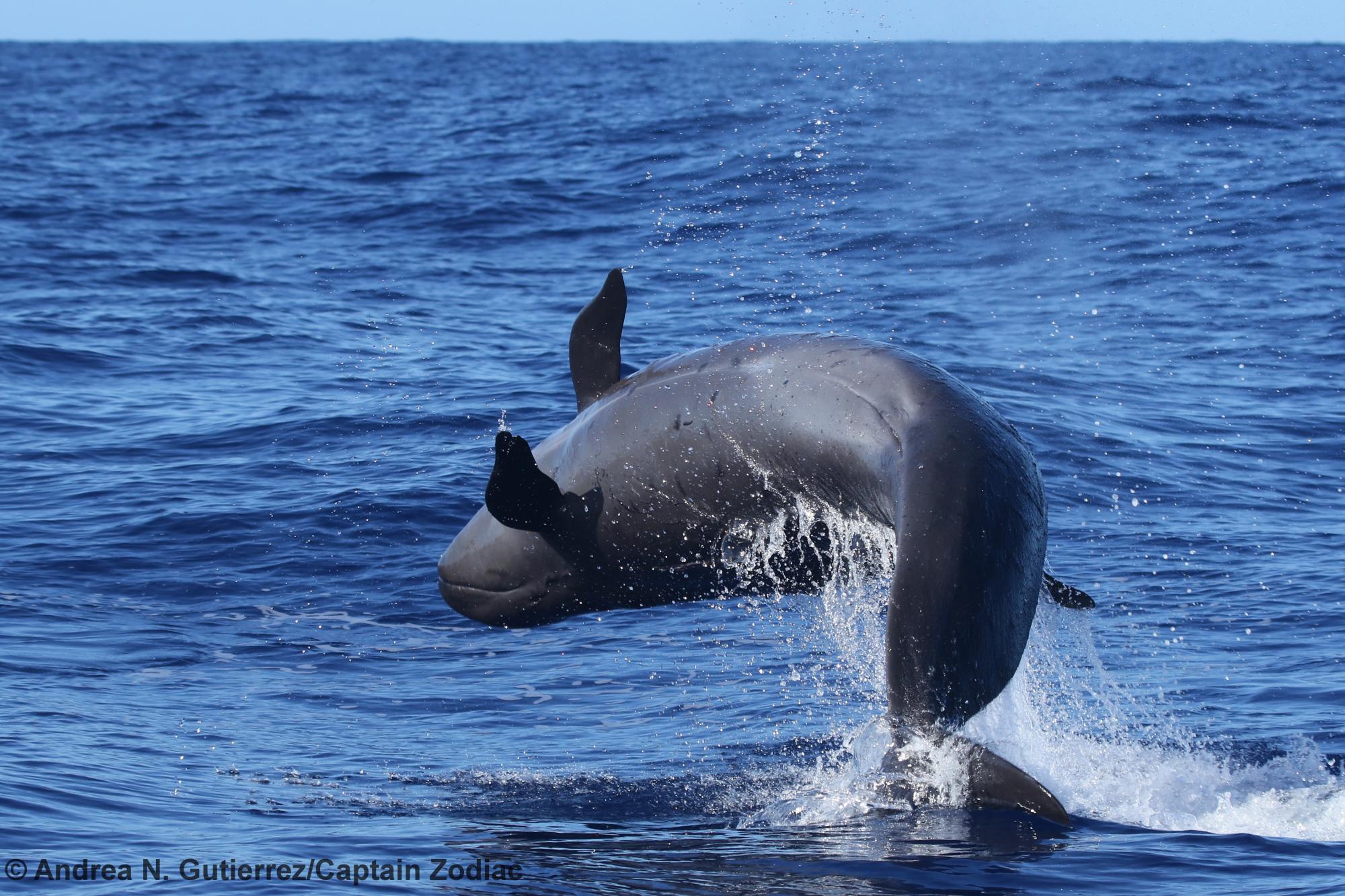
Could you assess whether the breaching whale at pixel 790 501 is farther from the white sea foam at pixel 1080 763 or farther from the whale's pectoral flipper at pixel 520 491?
the white sea foam at pixel 1080 763

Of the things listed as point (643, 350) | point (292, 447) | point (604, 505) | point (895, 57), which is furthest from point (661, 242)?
point (895, 57)

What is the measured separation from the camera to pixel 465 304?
94.3 ft

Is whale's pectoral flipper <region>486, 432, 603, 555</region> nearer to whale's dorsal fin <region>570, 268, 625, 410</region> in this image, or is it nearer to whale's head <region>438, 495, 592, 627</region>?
whale's head <region>438, 495, 592, 627</region>

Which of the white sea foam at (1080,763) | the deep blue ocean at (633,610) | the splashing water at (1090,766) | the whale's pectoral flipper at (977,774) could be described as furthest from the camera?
the deep blue ocean at (633,610)

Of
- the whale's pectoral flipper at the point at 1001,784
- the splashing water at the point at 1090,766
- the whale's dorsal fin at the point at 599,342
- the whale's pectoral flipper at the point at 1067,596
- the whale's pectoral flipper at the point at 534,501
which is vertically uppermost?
the whale's dorsal fin at the point at 599,342

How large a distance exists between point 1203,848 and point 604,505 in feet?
14.1

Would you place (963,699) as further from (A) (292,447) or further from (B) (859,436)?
(A) (292,447)

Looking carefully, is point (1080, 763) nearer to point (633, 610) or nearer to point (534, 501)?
point (534, 501)

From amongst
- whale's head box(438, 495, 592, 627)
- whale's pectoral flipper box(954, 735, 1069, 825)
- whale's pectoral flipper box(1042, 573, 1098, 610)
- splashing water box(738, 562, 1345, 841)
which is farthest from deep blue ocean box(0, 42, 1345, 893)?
whale's head box(438, 495, 592, 627)

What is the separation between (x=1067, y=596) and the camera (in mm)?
9938

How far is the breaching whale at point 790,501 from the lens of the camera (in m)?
7.98

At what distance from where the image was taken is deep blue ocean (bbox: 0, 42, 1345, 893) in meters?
9.81

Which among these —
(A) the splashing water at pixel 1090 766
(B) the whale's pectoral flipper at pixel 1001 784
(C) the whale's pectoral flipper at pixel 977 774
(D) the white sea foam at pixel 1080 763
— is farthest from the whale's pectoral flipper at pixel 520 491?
(B) the whale's pectoral flipper at pixel 1001 784

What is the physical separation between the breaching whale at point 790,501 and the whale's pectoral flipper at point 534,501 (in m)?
0.01
